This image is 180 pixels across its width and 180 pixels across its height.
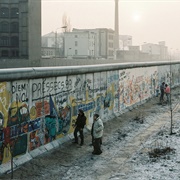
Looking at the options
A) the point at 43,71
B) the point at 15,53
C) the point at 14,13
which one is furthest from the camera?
the point at 14,13

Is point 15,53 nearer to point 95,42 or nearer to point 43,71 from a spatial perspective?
point 95,42

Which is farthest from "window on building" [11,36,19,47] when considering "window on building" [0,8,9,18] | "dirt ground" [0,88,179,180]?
"dirt ground" [0,88,179,180]

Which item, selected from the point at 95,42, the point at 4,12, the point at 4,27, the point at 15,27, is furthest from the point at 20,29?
the point at 95,42

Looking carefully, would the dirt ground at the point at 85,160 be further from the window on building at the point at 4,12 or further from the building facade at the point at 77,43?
the building facade at the point at 77,43

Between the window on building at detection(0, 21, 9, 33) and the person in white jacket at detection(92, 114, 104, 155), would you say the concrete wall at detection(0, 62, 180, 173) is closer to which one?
the person in white jacket at detection(92, 114, 104, 155)

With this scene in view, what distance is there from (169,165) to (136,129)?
6334mm

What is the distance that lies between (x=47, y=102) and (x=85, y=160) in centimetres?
299

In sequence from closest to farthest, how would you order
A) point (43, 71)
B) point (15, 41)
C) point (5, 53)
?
point (43, 71)
point (15, 41)
point (5, 53)

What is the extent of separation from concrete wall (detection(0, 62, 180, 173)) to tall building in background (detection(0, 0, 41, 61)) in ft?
127

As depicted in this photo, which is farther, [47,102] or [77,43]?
[77,43]

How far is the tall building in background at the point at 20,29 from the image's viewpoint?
57344mm

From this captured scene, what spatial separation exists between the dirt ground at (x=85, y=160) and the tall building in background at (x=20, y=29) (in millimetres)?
42996

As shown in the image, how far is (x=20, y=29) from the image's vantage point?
59250 millimetres

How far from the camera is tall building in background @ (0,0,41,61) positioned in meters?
57.3
